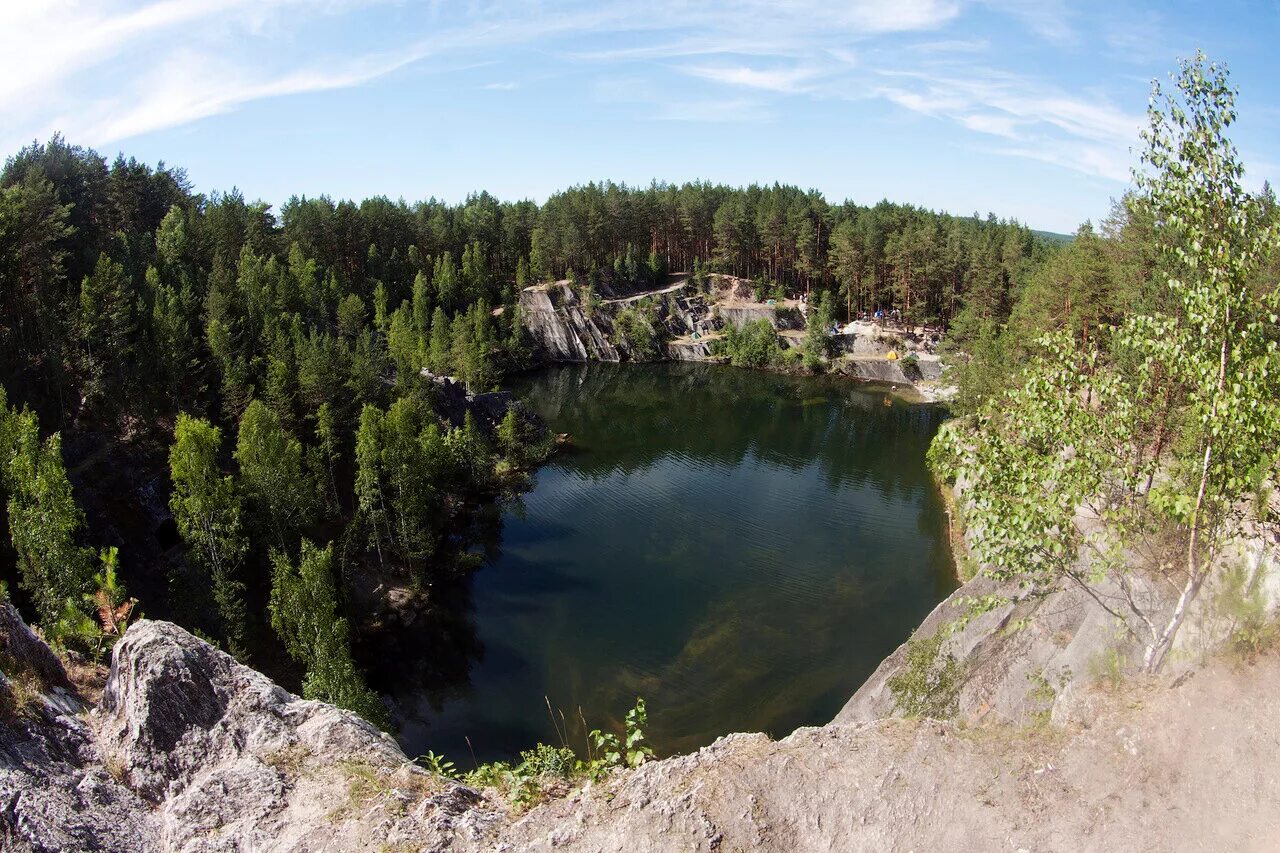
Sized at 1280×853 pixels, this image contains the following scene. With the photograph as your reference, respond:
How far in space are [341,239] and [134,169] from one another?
Result: 78.2ft

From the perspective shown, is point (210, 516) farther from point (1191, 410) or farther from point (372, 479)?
point (1191, 410)

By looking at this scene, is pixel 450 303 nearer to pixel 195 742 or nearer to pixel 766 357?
pixel 766 357

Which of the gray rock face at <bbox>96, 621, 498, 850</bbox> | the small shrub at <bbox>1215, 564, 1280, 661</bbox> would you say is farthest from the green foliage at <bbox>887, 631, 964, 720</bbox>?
the gray rock face at <bbox>96, 621, 498, 850</bbox>

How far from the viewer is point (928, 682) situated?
21734 mm

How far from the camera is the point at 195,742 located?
42.1 feet

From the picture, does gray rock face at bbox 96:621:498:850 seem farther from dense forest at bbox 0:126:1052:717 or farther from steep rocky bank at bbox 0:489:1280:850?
dense forest at bbox 0:126:1052:717

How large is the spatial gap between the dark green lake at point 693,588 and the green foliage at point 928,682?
21.2 feet

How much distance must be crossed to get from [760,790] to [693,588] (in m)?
28.0

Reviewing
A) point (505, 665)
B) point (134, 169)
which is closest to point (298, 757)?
point (505, 665)

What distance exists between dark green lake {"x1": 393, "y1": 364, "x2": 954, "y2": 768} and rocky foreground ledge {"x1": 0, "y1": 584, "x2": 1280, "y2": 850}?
16853 millimetres

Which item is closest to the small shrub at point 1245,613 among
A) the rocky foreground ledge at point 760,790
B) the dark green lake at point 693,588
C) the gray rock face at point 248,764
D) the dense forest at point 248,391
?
the rocky foreground ledge at point 760,790

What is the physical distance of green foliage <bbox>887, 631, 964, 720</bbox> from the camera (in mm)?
20703

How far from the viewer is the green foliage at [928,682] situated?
20703 mm

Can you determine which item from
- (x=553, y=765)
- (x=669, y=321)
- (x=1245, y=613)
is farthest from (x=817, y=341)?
(x=553, y=765)
